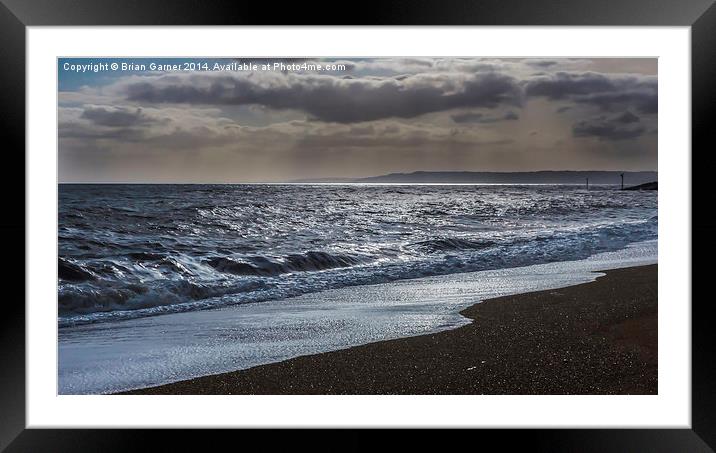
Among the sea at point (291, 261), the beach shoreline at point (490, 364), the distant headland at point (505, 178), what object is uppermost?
the distant headland at point (505, 178)

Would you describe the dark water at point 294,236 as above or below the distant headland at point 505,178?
below

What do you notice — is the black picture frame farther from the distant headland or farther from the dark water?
the distant headland

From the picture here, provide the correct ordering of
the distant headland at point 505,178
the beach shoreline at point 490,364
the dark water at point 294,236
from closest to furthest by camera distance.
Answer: the beach shoreline at point 490,364 < the dark water at point 294,236 < the distant headland at point 505,178

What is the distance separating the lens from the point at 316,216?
7.85 meters

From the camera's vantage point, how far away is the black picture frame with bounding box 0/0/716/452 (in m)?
1.98

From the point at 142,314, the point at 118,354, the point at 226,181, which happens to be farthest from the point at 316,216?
the point at 118,354

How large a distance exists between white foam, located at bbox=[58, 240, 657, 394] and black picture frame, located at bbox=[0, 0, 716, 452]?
36cm

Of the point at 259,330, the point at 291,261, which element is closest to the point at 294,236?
the point at 291,261
